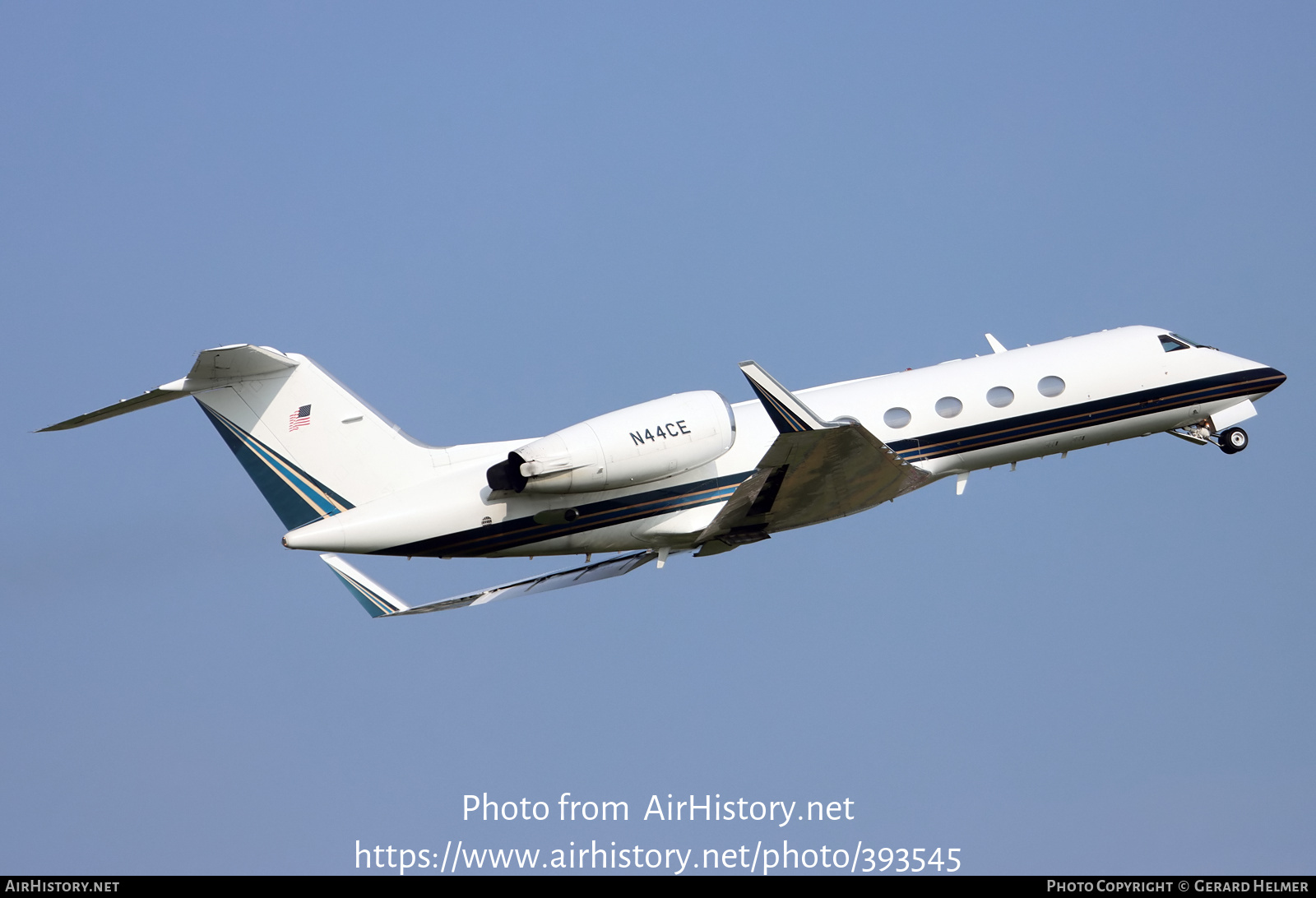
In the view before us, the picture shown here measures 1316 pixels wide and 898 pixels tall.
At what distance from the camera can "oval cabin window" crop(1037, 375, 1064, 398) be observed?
23.1m

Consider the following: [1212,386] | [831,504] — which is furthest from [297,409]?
[1212,386]

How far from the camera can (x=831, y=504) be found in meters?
21.3

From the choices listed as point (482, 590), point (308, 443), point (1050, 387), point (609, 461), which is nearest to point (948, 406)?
point (1050, 387)

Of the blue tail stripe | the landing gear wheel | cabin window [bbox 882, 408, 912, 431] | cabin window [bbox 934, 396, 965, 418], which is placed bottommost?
the blue tail stripe

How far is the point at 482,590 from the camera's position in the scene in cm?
2300

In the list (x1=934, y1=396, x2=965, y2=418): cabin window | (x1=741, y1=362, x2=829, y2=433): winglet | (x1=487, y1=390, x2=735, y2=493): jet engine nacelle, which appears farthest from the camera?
(x1=934, y1=396, x2=965, y2=418): cabin window

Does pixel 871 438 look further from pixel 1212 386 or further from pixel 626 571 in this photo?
pixel 1212 386

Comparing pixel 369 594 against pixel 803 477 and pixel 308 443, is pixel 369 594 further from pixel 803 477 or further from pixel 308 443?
pixel 803 477

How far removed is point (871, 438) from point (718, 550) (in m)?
4.03

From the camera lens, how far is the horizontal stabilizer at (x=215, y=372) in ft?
61.4

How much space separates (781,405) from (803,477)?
77.6 inches

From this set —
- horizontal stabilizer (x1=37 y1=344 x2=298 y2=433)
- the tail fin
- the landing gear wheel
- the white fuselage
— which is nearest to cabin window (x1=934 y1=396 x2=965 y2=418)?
the white fuselage

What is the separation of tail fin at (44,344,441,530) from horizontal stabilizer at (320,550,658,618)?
275 centimetres

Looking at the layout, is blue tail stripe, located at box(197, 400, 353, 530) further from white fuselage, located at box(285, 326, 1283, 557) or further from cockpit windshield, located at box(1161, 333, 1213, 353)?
cockpit windshield, located at box(1161, 333, 1213, 353)
